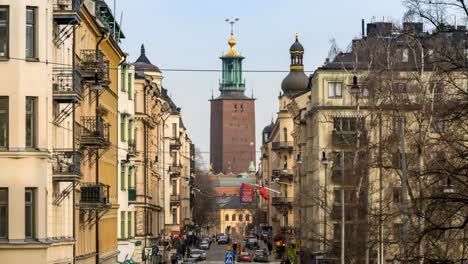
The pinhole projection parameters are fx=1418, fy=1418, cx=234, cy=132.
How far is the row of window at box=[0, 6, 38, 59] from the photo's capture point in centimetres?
3697

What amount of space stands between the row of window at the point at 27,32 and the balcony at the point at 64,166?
14.1 feet

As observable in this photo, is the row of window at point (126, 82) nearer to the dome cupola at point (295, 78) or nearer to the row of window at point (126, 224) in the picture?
the row of window at point (126, 224)

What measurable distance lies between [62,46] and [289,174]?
3496 inches

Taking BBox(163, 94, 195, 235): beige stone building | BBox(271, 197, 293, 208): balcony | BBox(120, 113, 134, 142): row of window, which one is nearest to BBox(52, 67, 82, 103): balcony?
BBox(120, 113, 134, 142): row of window

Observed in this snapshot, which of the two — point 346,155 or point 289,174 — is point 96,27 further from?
point 289,174

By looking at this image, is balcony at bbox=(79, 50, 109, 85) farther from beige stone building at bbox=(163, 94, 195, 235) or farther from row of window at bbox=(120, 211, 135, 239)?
beige stone building at bbox=(163, 94, 195, 235)

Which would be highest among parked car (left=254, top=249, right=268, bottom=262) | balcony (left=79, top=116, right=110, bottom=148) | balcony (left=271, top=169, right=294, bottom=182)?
balcony (left=79, top=116, right=110, bottom=148)

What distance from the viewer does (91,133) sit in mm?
51812

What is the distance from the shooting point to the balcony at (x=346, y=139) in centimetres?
6788

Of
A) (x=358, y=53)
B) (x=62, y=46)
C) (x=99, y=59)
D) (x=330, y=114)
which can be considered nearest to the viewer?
(x=62, y=46)

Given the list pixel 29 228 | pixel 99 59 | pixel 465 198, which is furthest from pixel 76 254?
pixel 465 198

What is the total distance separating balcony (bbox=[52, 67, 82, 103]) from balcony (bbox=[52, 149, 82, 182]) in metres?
1.63

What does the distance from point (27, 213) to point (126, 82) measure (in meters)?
36.8

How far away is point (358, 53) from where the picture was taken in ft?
224
